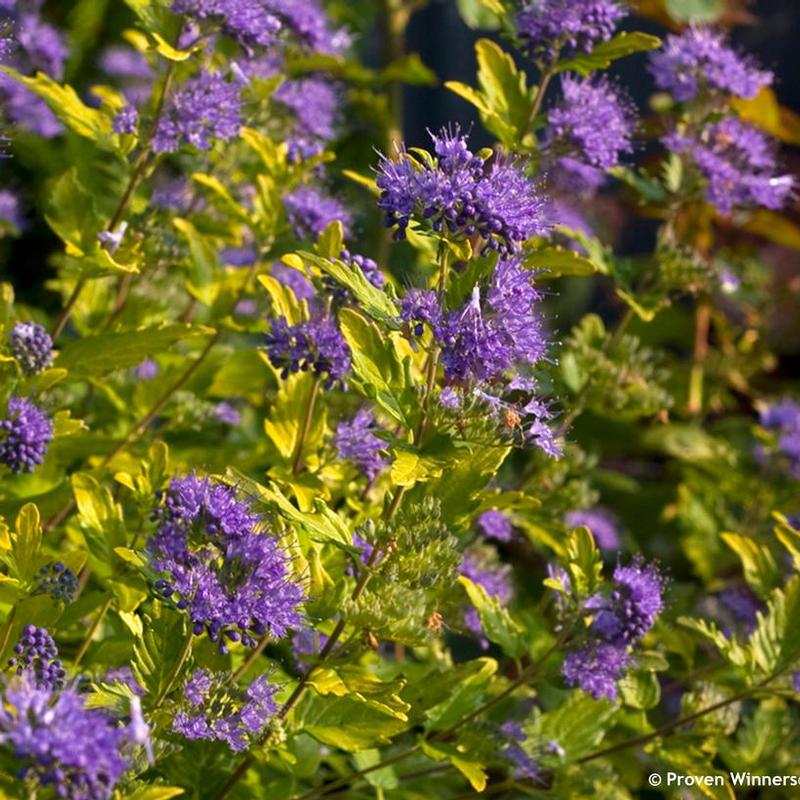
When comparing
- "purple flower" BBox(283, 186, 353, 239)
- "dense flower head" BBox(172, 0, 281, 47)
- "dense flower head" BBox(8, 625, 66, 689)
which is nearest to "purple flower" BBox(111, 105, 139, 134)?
"dense flower head" BBox(172, 0, 281, 47)

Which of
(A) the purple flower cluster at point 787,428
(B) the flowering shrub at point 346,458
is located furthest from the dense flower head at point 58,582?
(A) the purple flower cluster at point 787,428

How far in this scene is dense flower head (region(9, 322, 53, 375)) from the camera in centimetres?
246

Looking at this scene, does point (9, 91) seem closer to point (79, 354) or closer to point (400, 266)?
point (79, 354)

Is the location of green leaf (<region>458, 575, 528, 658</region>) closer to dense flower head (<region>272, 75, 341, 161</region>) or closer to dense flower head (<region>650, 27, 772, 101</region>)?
dense flower head (<region>272, 75, 341, 161</region>)

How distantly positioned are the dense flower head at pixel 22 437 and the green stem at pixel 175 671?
521 millimetres

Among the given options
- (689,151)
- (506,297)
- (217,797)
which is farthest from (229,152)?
(217,797)

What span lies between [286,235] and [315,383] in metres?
0.67

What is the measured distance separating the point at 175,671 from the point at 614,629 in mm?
887

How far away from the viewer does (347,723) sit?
2.22 metres

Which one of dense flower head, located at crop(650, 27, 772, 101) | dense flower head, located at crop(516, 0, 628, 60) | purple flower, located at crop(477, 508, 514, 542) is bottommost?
purple flower, located at crop(477, 508, 514, 542)

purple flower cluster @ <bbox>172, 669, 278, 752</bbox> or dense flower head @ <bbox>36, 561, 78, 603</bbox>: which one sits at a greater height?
dense flower head @ <bbox>36, 561, 78, 603</bbox>

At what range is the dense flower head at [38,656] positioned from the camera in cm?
194

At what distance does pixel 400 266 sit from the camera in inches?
175

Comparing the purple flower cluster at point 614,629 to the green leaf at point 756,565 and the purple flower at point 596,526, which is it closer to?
the green leaf at point 756,565
